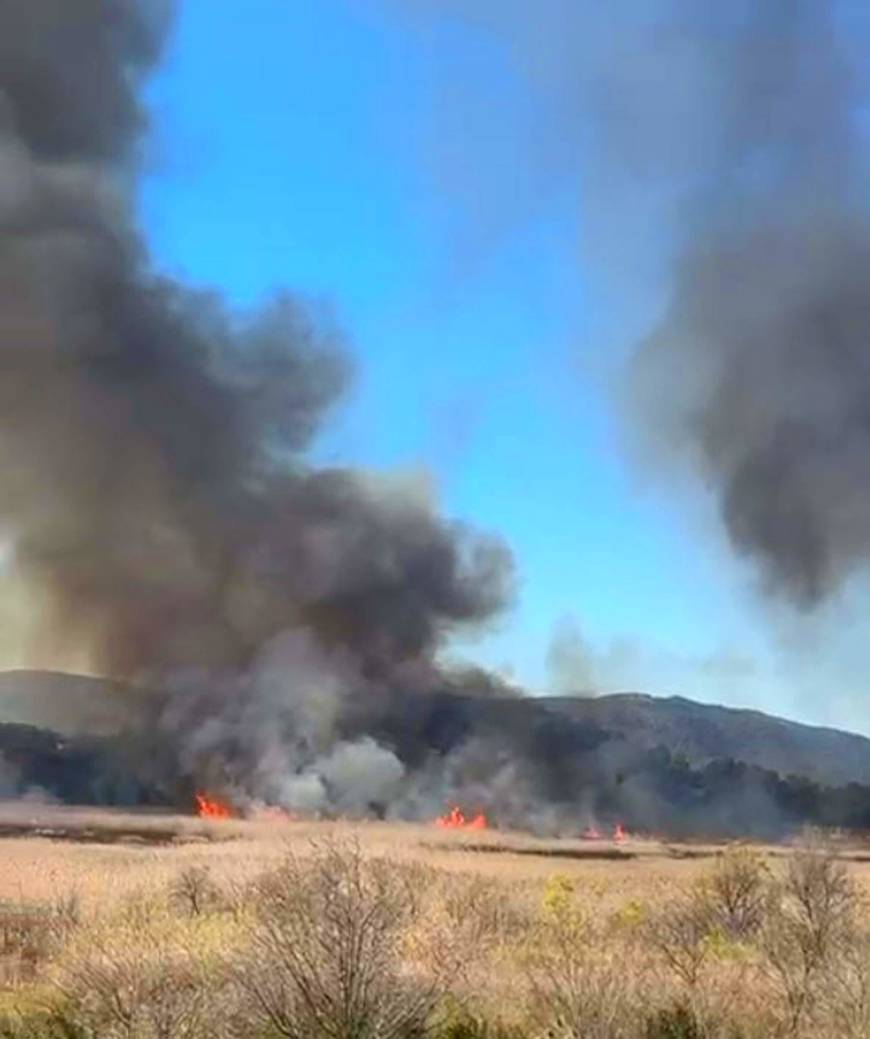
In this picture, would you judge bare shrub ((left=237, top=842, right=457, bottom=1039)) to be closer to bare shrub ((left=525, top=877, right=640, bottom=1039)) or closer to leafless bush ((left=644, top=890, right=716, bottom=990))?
bare shrub ((left=525, top=877, right=640, bottom=1039))

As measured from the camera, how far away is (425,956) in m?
27.1

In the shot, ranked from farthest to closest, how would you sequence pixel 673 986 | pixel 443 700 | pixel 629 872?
pixel 443 700, pixel 629 872, pixel 673 986

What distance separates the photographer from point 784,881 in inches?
1571

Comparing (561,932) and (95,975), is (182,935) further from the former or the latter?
(561,932)

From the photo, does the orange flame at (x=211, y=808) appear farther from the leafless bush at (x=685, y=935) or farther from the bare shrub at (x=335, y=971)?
the bare shrub at (x=335, y=971)

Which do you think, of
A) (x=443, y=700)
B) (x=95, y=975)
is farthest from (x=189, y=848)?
(x=443, y=700)

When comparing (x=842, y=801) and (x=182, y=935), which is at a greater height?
(x=842, y=801)

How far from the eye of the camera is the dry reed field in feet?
70.1

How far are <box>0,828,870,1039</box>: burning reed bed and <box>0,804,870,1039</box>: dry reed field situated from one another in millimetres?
49

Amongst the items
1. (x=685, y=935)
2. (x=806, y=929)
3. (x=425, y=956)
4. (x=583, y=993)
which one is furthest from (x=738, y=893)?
(x=583, y=993)

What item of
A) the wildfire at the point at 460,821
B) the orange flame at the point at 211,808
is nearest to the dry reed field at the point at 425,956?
the wildfire at the point at 460,821

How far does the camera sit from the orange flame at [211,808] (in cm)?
12875

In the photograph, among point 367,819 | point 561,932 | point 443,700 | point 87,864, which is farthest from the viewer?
point 443,700

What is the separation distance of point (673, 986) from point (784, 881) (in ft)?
52.0
